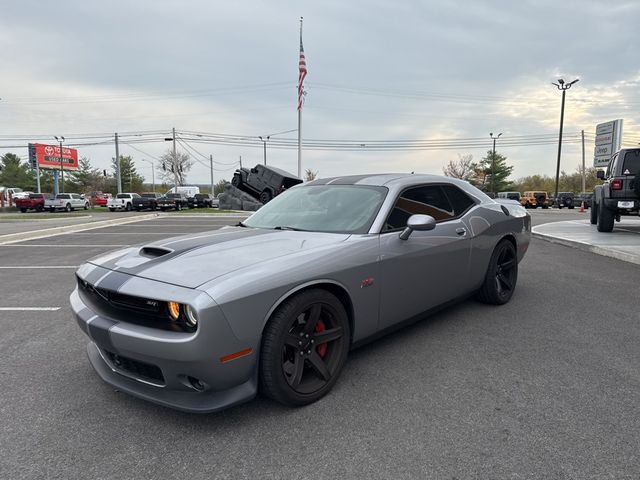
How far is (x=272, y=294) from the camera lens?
2359mm

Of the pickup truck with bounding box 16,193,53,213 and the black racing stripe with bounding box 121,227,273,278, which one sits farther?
the pickup truck with bounding box 16,193,53,213

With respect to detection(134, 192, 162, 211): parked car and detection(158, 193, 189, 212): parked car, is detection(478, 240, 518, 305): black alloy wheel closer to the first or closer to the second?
detection(134, 192, 162, 211): parked car

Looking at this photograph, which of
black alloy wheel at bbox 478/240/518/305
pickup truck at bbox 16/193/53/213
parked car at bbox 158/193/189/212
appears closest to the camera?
black alloy wheel at bbox 478/240/518/305

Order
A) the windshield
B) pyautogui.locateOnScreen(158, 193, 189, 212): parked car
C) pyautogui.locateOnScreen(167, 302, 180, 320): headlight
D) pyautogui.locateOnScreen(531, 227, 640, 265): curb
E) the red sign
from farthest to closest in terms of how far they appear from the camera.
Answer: the red sign → pyautogui.locateOnScreen(158, 193, 189, 212): parked car → pyautogui.locateOnScreen(531, 227, 640, 265): curb → the windshield → pyautogui.locateOnScreen(167, 302, 180, 320): headlight

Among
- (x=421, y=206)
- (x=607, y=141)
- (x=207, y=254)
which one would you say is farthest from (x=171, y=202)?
(x=207, y=254)

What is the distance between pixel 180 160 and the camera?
82812mm

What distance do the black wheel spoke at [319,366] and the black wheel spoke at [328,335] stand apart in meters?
0.09

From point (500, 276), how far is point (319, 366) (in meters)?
2.96

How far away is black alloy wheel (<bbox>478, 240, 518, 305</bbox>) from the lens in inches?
180

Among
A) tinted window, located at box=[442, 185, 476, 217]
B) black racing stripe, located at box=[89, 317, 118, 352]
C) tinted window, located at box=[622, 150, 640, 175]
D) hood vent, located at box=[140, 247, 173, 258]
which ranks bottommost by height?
black racing stripe, located at box=[89, 317, 118, 352]

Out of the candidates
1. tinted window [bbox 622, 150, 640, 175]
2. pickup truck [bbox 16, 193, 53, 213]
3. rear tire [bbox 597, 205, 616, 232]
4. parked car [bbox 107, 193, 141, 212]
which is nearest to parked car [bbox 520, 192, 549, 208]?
rear tire [bbox 597, 205, 616, 232]

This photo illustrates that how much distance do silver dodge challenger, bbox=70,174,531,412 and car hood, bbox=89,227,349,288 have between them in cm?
1

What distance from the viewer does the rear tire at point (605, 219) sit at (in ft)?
36.9

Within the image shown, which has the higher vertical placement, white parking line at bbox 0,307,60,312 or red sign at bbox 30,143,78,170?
red sign at bbox 30,143,78,170
